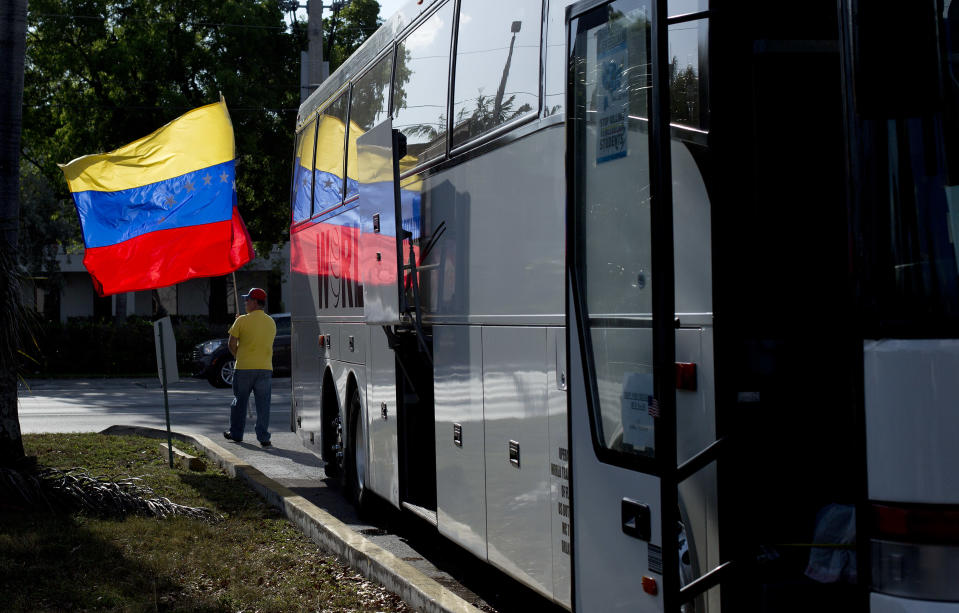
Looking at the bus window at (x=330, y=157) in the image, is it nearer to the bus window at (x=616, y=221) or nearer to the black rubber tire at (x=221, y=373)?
the bus window at (x=616, y=221)

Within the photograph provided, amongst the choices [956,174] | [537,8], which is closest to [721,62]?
[956,174]

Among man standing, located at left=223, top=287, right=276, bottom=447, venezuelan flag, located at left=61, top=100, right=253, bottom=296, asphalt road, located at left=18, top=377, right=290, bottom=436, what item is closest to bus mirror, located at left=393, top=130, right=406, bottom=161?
venezuelan flag, located at left=61, top=100, right=253, bottom=296

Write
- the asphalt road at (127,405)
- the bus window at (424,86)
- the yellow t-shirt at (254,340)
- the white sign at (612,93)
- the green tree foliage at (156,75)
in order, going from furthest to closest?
the green tree foliage at (156,75) → the asphalt road at (127,405) → the yellow t-shirt at (254,340) → the bus window at (424,86) → the white sign at (612,93)

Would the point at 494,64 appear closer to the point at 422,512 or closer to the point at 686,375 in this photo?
the point at 686,375

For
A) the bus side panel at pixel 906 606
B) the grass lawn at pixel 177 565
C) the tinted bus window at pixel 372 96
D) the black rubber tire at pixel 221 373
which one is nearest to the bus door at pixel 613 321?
the bus side panel at pixel 906 606

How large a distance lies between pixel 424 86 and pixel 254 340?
7.52 m

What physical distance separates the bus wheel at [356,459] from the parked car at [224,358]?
16648 millimetres

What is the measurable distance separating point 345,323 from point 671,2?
270 inches

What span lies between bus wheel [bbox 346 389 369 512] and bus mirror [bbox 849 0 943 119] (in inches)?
281

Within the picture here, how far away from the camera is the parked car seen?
2706 cm

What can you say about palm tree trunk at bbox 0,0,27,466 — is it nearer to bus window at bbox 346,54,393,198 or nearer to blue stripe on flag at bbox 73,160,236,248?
blue stripe on flag at bbox 73,160,236,248

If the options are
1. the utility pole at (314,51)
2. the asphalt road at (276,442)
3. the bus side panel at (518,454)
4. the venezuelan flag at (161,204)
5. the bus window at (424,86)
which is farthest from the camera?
the utility pole at (314,51)

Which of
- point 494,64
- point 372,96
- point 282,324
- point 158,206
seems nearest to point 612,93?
point 494,64

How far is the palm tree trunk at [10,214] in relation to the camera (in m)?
9.99
